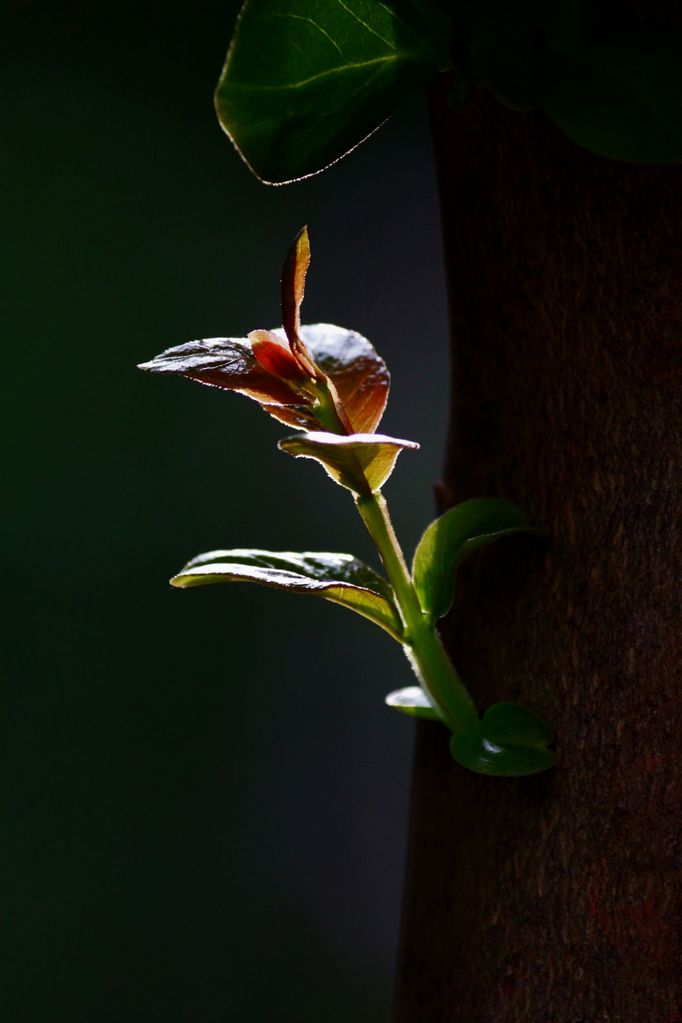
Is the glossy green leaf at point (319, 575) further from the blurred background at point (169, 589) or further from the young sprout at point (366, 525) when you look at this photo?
the blurred background at point (169, 589)

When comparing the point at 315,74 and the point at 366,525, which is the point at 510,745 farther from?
the point at 315,74

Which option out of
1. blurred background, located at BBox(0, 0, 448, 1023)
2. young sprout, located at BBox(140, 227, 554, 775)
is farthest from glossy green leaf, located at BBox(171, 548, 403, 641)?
blurred background, located at BBox(0, 0, 448, 1023)

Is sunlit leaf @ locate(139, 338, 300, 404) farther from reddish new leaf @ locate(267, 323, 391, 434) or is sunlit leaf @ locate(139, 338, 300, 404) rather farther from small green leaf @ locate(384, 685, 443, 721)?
small green leaf @ locate(384, 685, 443, 721)

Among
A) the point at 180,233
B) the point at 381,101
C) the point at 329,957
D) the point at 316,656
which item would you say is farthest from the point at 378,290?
the point at 381,101

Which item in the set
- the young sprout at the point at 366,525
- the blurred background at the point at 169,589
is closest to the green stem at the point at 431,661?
the young sprout at the point at 366,525

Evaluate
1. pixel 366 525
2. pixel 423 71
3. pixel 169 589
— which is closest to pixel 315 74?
pixel 423 71

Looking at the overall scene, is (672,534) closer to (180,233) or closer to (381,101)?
(381,101)

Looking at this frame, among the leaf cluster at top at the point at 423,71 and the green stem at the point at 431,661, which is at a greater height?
the leaf cluster at top at the point at 423,71
